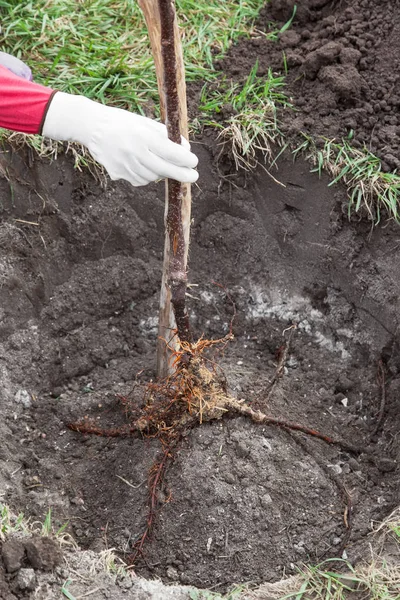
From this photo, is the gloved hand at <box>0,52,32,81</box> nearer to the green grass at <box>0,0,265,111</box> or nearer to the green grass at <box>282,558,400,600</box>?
the green grass at <box>0,0,265,111</box>

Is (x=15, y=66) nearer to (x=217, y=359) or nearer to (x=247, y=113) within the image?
(x=247, y=113)

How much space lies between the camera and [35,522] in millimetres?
2250

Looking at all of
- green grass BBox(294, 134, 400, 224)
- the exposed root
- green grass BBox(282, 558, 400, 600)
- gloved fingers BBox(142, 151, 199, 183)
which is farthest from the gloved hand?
green grass BBox(282, 558, 400, 600)

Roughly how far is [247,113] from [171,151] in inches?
39.5

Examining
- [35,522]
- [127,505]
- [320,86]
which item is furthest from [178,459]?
[320,86]

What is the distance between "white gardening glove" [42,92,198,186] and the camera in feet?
7.29

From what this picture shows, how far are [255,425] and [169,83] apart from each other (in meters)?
1.18

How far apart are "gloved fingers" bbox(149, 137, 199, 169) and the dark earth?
0.86 m

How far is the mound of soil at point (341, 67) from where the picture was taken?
312 centimetres

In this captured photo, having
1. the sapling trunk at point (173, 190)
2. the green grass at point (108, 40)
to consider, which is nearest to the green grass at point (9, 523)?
the sapling trunk at point (173, 190)

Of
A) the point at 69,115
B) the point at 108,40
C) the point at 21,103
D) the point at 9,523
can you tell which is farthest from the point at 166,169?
the point at 108,40

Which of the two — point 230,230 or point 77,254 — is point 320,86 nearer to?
point 230,230

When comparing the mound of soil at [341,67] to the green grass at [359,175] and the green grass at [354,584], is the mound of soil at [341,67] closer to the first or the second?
the green grass at [359,175]

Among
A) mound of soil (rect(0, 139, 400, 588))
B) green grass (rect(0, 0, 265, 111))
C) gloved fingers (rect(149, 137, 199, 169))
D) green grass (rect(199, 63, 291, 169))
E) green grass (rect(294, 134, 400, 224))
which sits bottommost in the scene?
mound of soil (rect(0, 139, 400, 588))
